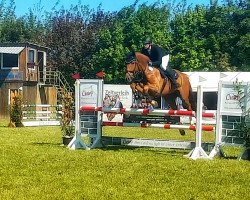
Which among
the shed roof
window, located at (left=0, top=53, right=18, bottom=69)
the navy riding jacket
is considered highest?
the shed roof

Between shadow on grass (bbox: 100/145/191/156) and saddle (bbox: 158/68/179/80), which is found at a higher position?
saddle (bbox: 158/68/179/80)

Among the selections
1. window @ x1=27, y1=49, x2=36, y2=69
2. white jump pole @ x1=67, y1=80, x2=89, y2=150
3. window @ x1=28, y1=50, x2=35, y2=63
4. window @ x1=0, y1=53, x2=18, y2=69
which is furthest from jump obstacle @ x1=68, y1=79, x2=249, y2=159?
window @ x1=28, y1=50, x2=35, y2=63

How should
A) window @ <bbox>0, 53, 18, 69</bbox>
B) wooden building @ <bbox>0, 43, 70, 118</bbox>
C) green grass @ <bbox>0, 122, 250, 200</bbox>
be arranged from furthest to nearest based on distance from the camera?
window @ <bbox>0, 53, 18, 69</bbox> < wooden building @ <bbox>0, 43, 70, 118</bbox> < green grass @ <bbox>0, 122, 250, 200</bbox>

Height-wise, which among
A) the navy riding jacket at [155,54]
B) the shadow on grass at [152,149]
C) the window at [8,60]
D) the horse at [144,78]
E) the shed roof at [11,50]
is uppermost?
the shed roof at [11,50]

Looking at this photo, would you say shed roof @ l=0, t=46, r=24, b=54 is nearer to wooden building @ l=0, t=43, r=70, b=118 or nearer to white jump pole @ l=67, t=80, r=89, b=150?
wooden building @ l=0, t=43, r=70, b=118

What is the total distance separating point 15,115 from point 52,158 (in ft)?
48.7

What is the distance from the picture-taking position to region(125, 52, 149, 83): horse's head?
13.2 m

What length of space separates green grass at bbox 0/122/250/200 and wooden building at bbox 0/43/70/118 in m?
27.5

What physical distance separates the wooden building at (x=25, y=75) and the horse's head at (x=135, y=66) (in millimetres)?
26242

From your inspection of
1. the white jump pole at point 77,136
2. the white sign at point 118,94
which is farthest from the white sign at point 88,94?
the white sign at point 118,94

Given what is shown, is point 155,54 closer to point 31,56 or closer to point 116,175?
point 116,175

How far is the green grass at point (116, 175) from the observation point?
289 inches

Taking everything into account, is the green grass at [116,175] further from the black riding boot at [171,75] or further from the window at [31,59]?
the window at [31,59]

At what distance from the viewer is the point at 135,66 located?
13227 mm
